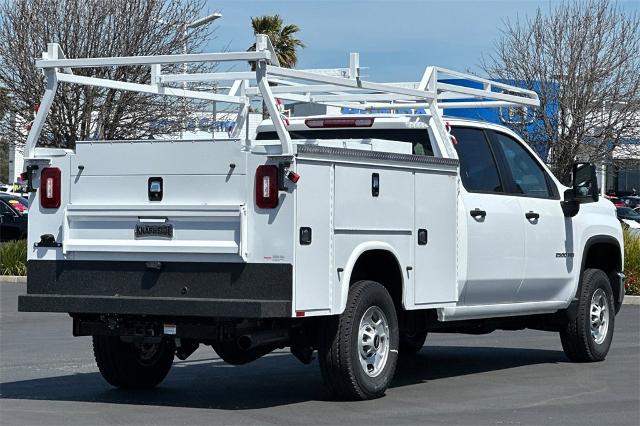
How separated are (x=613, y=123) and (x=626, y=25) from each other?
2.75 meters

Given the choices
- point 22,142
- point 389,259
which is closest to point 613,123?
point 22,142

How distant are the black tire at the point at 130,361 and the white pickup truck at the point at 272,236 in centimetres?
1

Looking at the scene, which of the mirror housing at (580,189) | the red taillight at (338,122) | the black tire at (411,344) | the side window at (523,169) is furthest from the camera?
the black tire at (411,344)

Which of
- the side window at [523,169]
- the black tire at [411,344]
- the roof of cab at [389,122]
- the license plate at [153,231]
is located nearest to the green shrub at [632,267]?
the black tire at [411,344]

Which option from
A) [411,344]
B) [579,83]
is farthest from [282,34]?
[411,344]

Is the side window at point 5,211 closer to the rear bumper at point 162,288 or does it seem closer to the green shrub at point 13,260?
the green shrub at point 13,260

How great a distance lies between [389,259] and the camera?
32.9ft

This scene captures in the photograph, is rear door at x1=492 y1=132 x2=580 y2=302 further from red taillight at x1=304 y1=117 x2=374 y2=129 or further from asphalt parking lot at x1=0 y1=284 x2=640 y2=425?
red taillight at x1=304 y1=117 x2=374 y2=129

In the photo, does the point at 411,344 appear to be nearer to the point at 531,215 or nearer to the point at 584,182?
the point at 531,215

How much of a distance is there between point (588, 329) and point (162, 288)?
505 centimetres

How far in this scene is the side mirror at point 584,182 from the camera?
1227 cm

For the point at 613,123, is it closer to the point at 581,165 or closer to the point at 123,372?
the point at 581,165

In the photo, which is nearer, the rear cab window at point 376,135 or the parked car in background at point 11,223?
the rear cab window at point 376,135

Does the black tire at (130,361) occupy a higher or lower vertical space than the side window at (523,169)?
lower
